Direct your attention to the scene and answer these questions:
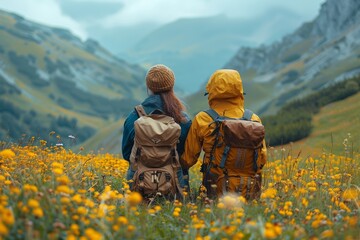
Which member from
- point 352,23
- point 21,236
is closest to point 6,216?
point 21,236

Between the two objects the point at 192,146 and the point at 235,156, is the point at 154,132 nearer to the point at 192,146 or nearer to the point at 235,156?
the point at 192,146

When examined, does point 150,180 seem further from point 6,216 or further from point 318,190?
point 6,216

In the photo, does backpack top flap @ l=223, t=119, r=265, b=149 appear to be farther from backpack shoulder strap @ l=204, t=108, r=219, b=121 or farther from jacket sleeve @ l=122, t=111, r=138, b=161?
jacket sleeve @ l=122, t=111, r=138, b=161

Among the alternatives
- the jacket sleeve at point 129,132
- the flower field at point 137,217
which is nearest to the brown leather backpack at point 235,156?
the flower field at point 137,217

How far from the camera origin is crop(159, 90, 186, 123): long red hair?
6.69 m

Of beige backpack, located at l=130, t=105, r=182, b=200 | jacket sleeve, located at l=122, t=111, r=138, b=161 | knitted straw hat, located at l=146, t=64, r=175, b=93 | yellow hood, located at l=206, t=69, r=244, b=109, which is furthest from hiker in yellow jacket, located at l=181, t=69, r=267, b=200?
jacket sleeve, located at l=122, t=111, r=138, b=161

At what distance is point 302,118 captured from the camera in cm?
2648

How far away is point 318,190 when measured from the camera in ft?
19.3

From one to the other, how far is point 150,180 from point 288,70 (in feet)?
465

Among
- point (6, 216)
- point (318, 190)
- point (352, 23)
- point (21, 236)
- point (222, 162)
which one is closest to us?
point (6, 216)

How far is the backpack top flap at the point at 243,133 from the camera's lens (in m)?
6.09

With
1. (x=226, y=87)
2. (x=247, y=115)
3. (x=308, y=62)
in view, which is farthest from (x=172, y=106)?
(x=308, y=62)

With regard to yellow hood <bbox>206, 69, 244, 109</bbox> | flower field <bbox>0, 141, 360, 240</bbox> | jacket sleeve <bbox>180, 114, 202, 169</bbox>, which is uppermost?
yellow hood <bbox>206, 69, 244, 109</bbox>

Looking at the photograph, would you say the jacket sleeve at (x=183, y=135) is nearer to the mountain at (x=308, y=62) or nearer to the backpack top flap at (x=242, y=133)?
the backpack top flap at (x=242, y=133)
